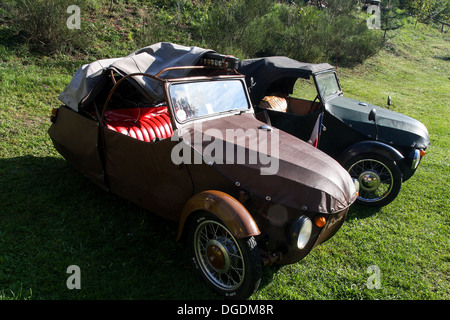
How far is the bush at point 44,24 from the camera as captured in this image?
8.13 metres

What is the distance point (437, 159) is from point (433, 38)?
1006 inches

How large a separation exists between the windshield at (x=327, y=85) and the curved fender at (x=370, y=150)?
3.20 ft

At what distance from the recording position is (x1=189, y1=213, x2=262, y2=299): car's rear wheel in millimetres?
2727

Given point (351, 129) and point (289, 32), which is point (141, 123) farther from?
point (289, 32)

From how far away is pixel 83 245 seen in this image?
3.55 meters

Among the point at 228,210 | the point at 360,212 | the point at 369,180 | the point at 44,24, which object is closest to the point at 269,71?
the point at 369,180

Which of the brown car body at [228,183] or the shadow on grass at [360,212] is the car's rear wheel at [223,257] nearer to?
the brown car body at [228,183]

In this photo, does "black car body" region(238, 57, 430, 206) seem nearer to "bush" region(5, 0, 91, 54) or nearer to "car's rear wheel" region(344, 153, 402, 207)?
"car's rear wheel" region(344, 153, 402, 207)

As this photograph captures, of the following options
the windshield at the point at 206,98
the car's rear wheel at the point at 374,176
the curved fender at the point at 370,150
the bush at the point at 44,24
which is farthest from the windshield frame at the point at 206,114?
the bush at the point at 44,24

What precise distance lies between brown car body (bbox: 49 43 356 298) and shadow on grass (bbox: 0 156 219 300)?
1.12 ft

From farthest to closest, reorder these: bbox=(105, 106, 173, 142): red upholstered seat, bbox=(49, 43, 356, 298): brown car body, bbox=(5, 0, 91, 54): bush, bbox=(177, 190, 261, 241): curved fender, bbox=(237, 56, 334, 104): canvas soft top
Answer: bbox=(5, 0, 91, 54): bush < bbox=(237, 56, 334, 104): canvas soft top < bbox=(105, 106, 173, 142): red upholstered seat < bbox=(49, 43, 356, 298): brown car body < bbox=(177, 190, 261, 241): curved fender

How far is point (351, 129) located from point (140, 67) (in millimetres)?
3095

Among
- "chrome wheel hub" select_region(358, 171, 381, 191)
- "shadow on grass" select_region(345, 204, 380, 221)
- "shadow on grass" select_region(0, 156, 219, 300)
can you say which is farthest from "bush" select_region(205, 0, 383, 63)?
"shadow on grass" select_region(0, 156, 219, 300)
